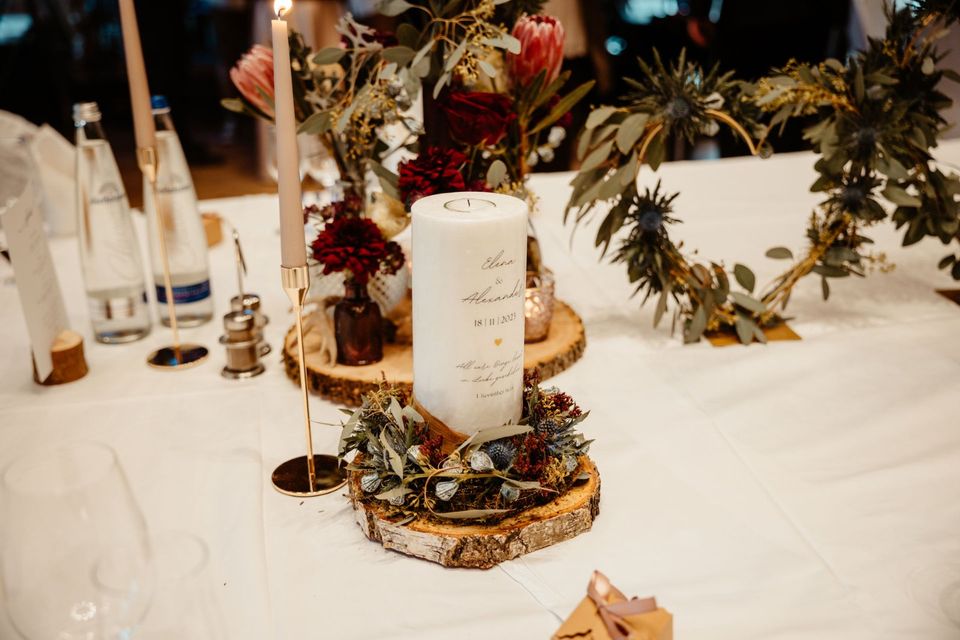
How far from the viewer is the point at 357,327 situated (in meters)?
1.05

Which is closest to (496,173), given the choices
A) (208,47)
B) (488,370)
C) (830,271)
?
(488,370)

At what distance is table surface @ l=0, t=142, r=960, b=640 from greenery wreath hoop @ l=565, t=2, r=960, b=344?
123 mm

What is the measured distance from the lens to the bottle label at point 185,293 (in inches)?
49.1

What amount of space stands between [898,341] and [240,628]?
952 mm

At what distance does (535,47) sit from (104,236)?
0.64m

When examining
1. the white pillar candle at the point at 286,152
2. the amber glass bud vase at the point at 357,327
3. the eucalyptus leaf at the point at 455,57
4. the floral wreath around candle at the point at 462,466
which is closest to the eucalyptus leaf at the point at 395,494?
the floral wreath around candle at the point at 462,466

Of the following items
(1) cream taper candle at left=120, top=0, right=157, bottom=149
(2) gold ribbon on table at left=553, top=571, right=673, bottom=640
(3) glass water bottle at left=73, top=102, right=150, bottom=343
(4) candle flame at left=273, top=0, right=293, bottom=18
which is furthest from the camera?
(3) glass water bottle at left=73, top=102, right=150, bottom=343

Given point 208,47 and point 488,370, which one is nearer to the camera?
point 488,370

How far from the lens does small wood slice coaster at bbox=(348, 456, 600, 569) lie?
2.48ft

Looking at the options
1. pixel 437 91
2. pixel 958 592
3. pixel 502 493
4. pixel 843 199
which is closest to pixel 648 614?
pixel 502 493

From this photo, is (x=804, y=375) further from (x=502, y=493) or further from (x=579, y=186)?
(x=502, y=493)

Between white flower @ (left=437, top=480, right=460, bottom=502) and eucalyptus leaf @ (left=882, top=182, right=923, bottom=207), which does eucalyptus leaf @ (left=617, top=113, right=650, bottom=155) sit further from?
white flower @ (left=437, top=480, right=460, bottom=502)

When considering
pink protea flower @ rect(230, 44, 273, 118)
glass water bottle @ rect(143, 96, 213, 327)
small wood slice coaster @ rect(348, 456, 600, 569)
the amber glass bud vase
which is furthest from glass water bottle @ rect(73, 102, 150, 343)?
small wood slice coaster @ rect(348, 456, 600, 569)

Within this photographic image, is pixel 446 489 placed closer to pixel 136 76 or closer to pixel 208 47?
pixel 136 76
